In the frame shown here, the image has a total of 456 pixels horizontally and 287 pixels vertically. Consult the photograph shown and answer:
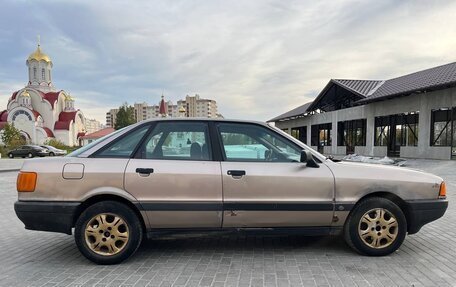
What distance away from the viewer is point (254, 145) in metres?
3.88

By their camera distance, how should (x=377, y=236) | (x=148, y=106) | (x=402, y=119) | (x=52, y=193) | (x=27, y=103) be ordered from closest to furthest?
(x=52, y=193) → (x=377, y=236) → (x=402, y=119) → (x=27, y=103) → (x=148, y=106)

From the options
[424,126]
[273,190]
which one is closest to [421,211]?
[273,190]

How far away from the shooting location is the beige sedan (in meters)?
3.53

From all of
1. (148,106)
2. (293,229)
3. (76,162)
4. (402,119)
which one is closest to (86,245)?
(76,162)

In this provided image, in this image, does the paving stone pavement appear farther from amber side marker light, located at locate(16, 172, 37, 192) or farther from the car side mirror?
the car side mirror

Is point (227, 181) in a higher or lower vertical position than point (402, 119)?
lower

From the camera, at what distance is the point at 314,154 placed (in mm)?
3844

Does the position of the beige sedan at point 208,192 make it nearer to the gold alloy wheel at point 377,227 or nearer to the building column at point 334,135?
the gold alloy wheel at point 377,227

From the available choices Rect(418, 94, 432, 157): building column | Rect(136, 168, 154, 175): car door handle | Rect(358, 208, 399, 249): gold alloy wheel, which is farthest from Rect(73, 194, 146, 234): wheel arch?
Rect(418, 94, 432, 157): building column

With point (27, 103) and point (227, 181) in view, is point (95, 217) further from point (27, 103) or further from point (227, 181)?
point (27, 103)

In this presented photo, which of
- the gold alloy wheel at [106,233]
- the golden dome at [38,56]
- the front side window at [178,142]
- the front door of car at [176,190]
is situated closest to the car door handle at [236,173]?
the front door of car at [176,190]

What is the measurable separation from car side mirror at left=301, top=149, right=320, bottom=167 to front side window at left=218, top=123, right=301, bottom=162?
16 centimetres

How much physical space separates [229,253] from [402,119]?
24.7 metres

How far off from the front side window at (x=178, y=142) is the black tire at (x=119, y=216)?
26.5 inches
